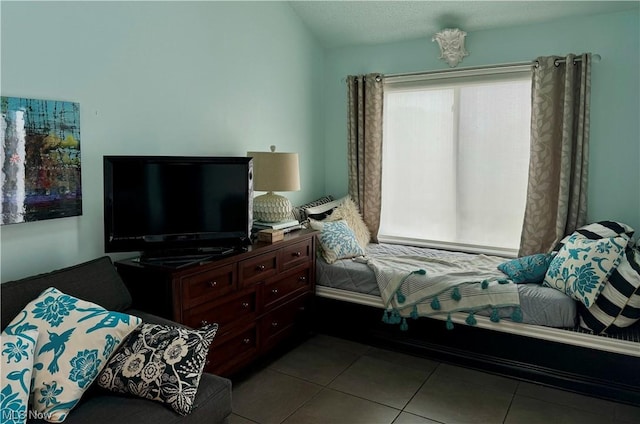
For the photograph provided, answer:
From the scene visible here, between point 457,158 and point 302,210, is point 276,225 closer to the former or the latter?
point 302,210

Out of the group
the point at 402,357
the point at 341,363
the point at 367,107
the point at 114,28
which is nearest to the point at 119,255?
the point at 114,28

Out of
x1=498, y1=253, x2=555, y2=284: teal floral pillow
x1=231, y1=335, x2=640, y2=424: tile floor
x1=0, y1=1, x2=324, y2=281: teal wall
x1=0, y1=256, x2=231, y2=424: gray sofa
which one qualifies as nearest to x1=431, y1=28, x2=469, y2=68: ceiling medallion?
x1=0, y1=1, x2=324, y2=281: teal wall

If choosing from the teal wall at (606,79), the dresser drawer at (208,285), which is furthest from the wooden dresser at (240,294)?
the teal wall at (606,79)

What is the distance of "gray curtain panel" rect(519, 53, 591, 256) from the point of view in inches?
130

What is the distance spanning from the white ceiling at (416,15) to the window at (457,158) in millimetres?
356

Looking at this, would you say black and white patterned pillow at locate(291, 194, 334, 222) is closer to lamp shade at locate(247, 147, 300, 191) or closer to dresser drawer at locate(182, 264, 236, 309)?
lamp shade at locate(247, 147, 300, 191)

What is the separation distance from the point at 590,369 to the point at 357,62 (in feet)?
9.61

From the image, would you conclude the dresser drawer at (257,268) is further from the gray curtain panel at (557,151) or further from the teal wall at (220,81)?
the gray curtain panel at (557,151)

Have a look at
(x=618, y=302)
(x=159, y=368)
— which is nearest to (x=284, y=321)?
(x=159, y=368)

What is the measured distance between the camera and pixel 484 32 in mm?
3689

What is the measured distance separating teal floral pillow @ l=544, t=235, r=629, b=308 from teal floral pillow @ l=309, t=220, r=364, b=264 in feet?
4.44

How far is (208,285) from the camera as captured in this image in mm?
2512

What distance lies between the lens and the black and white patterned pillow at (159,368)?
1.71m

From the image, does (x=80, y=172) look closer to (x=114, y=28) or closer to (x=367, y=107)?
Answer: (x=114, y=28)
